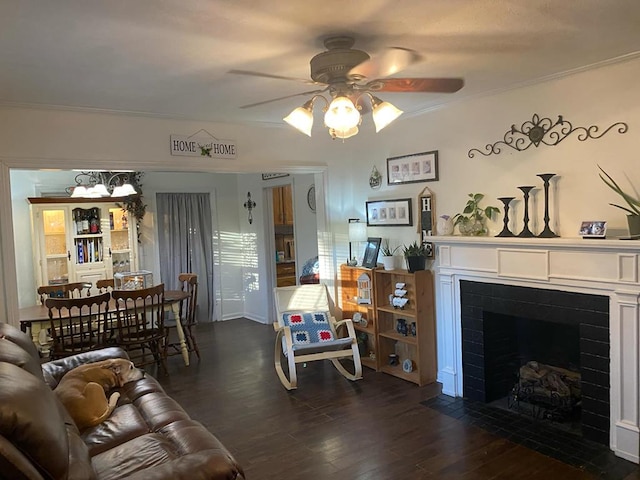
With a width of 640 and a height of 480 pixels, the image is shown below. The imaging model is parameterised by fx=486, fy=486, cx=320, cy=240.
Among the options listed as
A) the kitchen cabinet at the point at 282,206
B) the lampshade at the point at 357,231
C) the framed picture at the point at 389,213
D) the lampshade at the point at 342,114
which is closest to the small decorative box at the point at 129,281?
the lampshade at the point at 357,231

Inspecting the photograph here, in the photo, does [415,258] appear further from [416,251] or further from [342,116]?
[342,116]

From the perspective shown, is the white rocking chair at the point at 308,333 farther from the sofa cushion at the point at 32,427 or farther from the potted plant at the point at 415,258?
the sofa cushion at the point at 32,427

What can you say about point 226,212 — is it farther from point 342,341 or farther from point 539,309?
point 539,309

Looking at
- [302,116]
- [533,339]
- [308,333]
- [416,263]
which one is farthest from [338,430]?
[302,116]

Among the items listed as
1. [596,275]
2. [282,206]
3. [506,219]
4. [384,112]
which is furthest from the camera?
[282,206]

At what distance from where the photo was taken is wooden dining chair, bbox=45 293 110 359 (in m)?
4.21

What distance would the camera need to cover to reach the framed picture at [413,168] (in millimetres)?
4336

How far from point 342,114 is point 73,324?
144 inches

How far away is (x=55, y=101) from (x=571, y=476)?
4.21m

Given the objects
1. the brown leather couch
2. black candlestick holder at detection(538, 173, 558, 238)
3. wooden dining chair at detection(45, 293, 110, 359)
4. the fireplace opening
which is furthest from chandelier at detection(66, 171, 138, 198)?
black candlestick holder at detection(538, 173, 558, 238)

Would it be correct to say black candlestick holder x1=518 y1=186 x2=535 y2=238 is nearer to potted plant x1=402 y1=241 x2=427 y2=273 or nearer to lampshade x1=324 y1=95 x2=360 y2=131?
potted plant x1=402 y1=241 x2=427 y2=273

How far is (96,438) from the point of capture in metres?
2.42

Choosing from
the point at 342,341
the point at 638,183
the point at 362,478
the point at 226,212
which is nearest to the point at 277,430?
the point at 362,478

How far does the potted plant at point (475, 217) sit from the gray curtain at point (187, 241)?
14.2 feet
